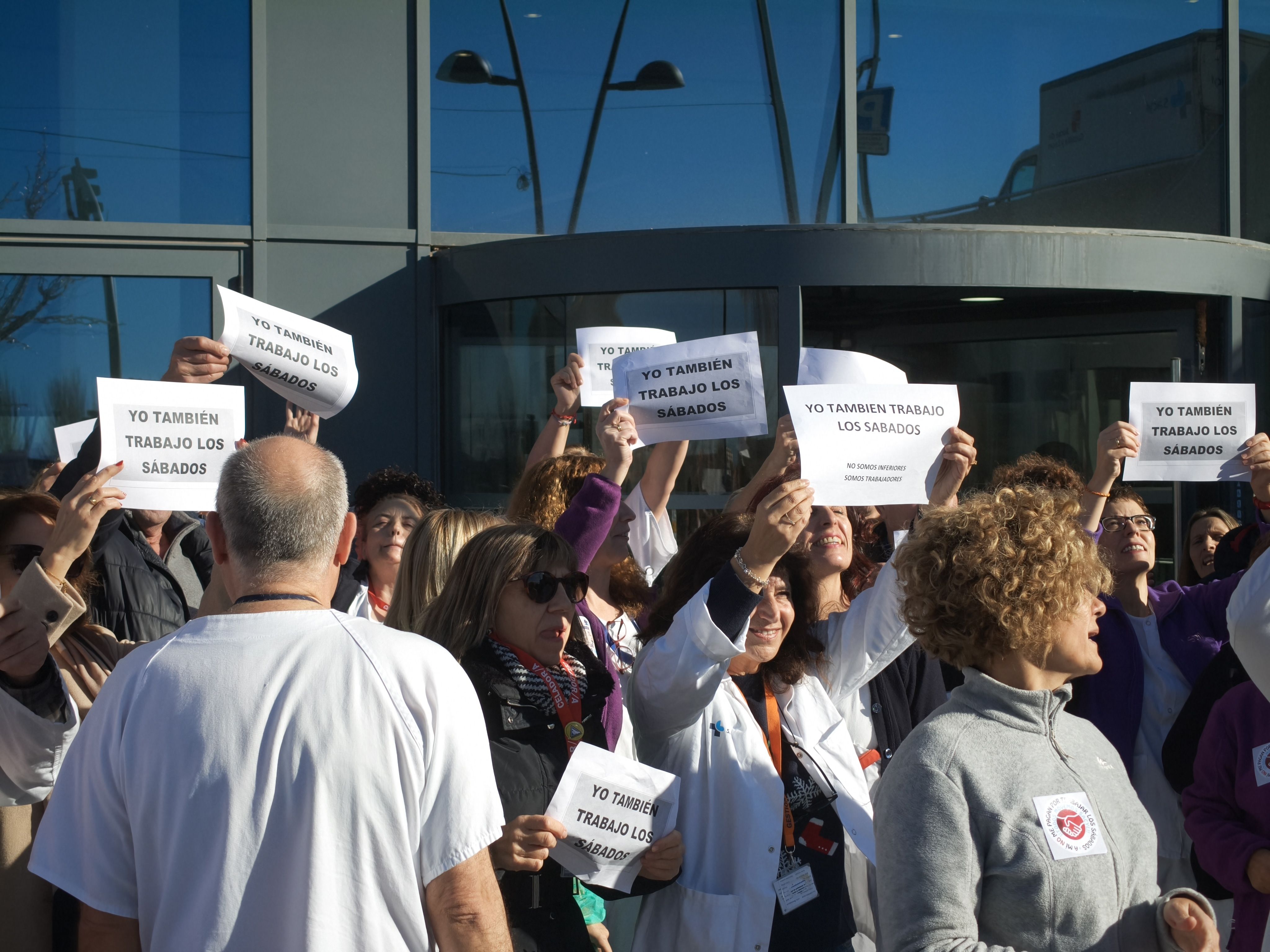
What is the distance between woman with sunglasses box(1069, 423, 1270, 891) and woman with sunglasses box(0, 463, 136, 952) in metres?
2.93

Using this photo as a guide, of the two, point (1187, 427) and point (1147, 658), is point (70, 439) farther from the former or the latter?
point (1187, 427)

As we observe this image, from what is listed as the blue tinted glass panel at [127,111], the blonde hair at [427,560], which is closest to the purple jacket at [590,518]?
the blonde hair at [427,560]

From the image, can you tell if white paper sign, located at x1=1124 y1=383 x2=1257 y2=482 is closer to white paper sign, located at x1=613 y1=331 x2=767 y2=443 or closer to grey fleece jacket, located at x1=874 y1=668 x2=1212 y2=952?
white paper sign, located at x1=613 y1=331 x2=767 y2=443

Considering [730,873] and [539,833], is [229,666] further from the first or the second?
[730,873]

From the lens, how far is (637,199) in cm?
724

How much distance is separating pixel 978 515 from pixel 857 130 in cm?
561

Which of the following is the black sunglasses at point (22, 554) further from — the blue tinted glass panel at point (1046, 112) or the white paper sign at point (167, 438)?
the blue tinted glass panel at point (1046, 112)

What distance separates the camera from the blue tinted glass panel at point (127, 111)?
677cm

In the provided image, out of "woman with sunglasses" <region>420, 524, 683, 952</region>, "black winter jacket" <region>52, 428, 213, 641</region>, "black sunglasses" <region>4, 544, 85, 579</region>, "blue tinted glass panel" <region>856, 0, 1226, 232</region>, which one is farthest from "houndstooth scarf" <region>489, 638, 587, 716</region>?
"blue tinted glass panel" <region>856, 0, 1226, 232</region>

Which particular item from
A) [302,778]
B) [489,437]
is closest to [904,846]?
[302,778]

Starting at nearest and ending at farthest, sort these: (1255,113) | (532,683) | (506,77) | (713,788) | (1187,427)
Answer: (532,683) → (713,788) → (1187,427) → (506,77) → (1255,113)

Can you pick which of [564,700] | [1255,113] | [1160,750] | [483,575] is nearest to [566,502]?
[483,575]

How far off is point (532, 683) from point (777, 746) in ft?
2.26

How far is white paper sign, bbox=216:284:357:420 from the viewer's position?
3.64 meters
